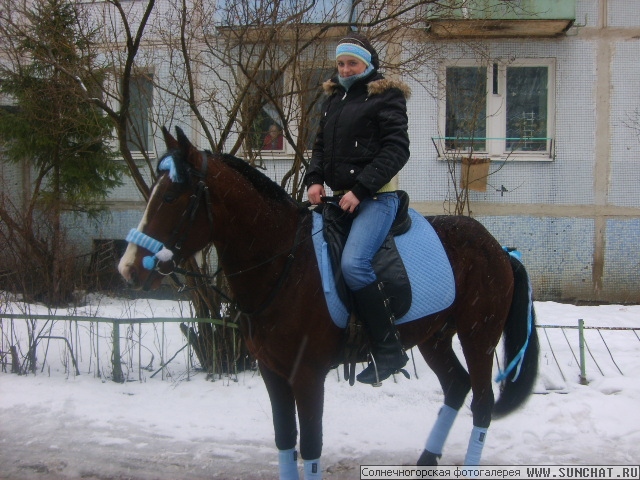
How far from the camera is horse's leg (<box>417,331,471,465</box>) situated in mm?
4012

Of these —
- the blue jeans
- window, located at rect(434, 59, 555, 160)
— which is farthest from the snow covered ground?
window, located at rect(434, 59, 555, 160)

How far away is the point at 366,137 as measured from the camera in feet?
11.0

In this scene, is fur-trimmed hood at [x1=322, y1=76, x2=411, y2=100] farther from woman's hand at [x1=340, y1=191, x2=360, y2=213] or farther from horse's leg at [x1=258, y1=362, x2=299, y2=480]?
horse's leg at [x1=258, y1=362, x2=299, y2=480]

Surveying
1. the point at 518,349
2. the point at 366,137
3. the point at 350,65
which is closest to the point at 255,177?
the point at 366,137

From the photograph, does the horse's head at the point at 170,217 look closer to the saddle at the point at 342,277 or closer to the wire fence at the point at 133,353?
the saddle at the point at 342,277

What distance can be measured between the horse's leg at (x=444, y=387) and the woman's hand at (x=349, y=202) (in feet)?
4.52

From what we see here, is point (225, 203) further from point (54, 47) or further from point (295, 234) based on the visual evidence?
point (54, 47)

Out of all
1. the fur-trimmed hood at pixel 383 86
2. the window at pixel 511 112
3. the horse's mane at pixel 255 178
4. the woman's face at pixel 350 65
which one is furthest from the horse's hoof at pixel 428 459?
the window at pixel 511 112

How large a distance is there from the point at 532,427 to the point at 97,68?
18.7ft

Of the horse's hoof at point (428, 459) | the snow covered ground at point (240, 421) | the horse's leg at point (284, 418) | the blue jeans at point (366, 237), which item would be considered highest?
the blue jeans at point (366, 237)

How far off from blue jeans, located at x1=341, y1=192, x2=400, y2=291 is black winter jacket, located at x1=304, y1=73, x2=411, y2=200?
0.11 m

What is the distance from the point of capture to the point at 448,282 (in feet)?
11.7

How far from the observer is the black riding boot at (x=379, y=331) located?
3.20 metres

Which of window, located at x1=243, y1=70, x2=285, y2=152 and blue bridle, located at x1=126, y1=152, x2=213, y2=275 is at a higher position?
window, located at x1=243, y1=70, x2=285, y2=152
